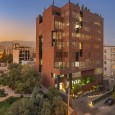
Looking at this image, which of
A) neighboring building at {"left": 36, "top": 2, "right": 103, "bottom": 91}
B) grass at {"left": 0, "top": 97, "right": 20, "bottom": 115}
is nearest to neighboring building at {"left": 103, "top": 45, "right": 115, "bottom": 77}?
neighboring building at {"left": 36, "top": 2, "right": 103, "bottom": 91}

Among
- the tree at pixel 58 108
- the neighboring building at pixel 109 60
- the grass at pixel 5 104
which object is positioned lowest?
the grass at pixel 5 104

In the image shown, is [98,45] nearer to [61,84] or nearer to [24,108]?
[61,84]

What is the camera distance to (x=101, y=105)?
134 feet

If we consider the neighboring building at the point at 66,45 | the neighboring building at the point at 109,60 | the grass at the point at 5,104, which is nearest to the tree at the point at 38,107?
the grass at the point at 5,104

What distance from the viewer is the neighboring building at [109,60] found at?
81750mm

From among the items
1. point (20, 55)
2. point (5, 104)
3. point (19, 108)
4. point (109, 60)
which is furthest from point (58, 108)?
point (20, 55)

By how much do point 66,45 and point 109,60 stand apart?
127 feet

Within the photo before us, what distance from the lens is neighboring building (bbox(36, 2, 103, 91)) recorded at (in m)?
50.2

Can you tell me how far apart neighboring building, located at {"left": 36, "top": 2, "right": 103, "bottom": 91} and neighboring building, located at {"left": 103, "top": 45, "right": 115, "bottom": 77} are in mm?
23561

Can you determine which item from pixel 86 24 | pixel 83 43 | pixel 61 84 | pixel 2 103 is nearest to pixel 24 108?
pixel 2 103

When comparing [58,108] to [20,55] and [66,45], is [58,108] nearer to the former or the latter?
[66,45]

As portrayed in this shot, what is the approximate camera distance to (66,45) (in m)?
50.8

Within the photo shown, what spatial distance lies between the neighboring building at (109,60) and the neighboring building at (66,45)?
928 inches

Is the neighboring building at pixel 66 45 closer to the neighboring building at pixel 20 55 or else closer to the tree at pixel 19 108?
the tree at pixel 19 108
